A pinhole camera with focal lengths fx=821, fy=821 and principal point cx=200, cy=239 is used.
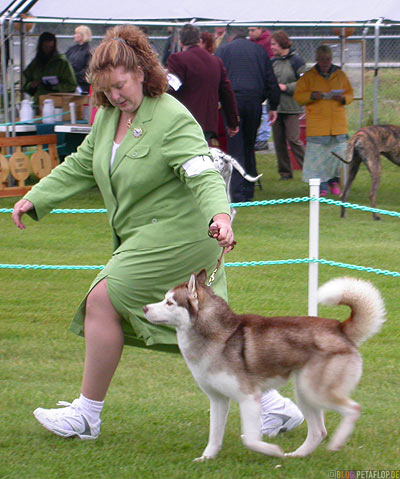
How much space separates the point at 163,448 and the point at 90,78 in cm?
181

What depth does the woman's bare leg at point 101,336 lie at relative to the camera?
3723 millimetres

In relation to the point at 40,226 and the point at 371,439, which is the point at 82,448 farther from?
the point at 40,226

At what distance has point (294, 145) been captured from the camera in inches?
536

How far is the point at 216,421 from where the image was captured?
369 centimetres

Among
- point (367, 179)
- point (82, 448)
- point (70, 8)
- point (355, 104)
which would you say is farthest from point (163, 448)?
point (355, 104)

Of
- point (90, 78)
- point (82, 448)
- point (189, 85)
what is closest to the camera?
point (90, 78)

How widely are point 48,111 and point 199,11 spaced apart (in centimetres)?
299

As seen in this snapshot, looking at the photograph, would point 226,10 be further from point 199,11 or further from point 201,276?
point 201,276

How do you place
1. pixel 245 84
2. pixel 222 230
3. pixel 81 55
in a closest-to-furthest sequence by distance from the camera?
pixel 222 230, pixel 245 84, pixel 81 55

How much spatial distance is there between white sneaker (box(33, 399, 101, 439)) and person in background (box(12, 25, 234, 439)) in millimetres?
156

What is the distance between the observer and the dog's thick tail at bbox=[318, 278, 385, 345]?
3.59m

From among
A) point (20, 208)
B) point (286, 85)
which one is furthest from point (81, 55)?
point (20, 208)

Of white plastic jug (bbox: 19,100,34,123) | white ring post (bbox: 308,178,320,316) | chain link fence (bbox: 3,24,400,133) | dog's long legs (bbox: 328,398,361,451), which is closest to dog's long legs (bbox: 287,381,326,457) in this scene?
dog's long legs (bbox: 328,398,361,451)

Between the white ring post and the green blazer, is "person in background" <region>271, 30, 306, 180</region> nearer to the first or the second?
the white ring post
